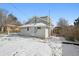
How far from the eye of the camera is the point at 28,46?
143 inches

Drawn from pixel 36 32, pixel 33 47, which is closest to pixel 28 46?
pixel 33 47

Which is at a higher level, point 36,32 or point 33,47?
point 36,32

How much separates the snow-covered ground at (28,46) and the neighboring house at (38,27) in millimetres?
95

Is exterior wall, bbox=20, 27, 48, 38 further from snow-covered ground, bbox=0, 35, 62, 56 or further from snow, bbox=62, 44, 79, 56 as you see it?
snow, bbox=62, 44, 79, 56

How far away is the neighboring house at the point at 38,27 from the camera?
3.67 m

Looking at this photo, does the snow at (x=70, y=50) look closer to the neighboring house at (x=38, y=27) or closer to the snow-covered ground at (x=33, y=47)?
the snow-covered ground at (x=33, y=47)

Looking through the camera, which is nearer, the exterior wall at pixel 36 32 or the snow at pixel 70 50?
the snow at pixel 70 50

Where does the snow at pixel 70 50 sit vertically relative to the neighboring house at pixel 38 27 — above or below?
below

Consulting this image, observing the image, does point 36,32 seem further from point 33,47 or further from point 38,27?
point 33,47

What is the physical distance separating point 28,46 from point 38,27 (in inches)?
15.0

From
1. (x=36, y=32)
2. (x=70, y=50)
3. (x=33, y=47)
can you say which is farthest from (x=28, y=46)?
(x=70, y=50)

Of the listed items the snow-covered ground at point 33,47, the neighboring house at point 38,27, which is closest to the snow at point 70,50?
the snow-covered ground at point 33,47

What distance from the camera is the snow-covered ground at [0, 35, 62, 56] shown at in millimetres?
3578

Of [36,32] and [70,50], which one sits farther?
[36,32]
